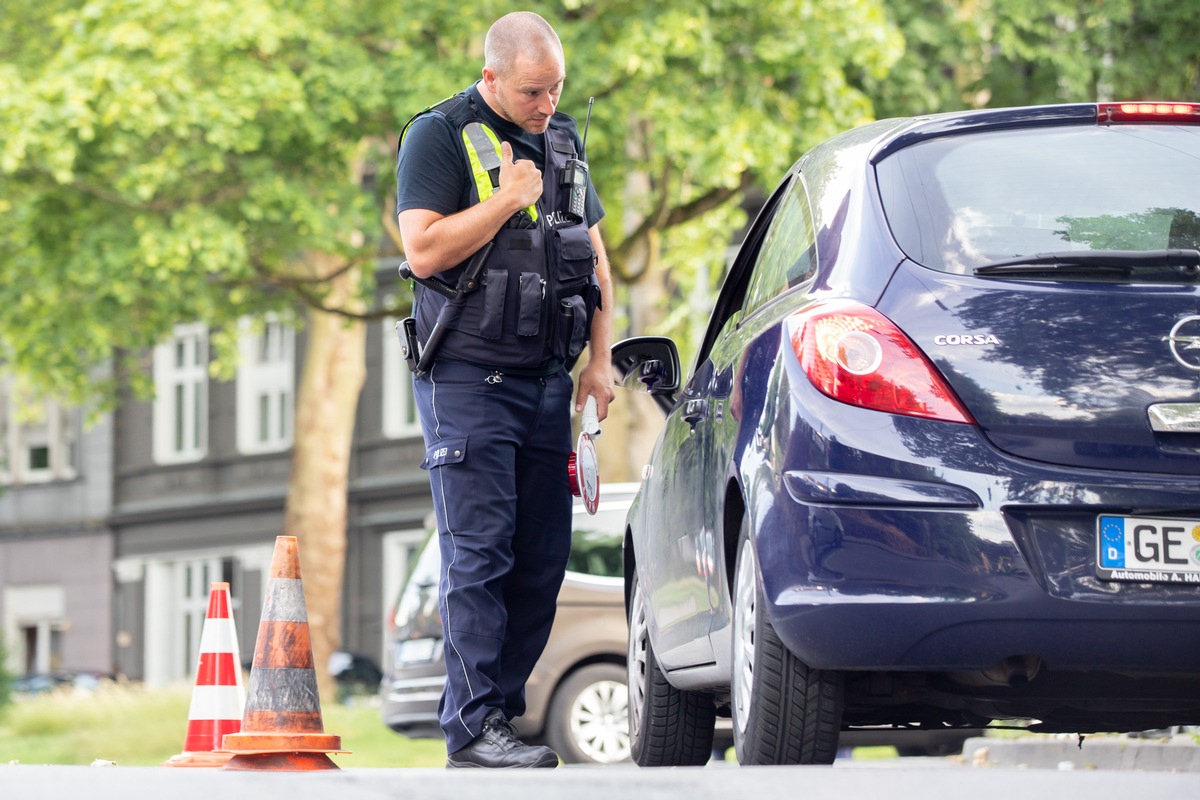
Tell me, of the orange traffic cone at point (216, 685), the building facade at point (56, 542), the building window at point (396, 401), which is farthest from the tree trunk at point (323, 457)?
the orange traffic cone at point (216, 685)

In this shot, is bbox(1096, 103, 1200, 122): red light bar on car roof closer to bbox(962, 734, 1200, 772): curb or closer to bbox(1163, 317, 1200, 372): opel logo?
bbox(1163, 317, 1200, 372): opel logo

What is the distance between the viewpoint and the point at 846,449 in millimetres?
4074

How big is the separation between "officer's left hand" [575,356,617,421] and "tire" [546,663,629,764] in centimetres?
457

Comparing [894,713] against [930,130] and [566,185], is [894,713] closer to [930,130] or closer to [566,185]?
[930,130]

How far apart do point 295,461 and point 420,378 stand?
17.9 meters

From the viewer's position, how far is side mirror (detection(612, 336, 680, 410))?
19.6 feet

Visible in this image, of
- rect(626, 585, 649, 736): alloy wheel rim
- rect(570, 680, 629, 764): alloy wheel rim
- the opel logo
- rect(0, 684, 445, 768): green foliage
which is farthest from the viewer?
rect(0, 684, 445, 768): green foliage

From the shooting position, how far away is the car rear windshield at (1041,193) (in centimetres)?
428

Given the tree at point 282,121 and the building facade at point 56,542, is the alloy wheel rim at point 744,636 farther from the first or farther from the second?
the building facade at point 56,542

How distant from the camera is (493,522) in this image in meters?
5.42

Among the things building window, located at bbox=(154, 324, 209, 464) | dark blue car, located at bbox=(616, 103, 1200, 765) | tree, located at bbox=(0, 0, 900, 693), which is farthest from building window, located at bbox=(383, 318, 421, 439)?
dark blue car, located at bbox=(616, 103, 1200, 765)

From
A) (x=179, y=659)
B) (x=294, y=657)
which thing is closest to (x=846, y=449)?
(x=294, y=657)

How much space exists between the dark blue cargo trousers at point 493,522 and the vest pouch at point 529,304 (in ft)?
0.52

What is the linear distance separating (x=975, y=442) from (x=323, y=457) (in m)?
19.7
